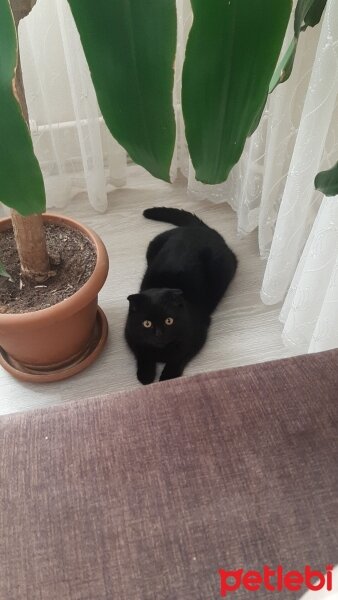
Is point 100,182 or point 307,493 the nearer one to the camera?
point 307,493

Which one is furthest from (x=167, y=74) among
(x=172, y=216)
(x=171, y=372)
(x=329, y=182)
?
(x=172, y=216)

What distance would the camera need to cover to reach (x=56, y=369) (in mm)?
1153

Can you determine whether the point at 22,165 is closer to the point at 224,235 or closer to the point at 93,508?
the point at 93,508

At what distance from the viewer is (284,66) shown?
1.63 ft

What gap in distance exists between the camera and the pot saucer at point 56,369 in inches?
44.7

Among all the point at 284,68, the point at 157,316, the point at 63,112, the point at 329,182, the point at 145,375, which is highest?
the point at 284,68

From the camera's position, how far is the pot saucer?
3.73 ft

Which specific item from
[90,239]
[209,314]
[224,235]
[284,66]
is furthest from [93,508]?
[224,235]

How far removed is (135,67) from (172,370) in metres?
0.88

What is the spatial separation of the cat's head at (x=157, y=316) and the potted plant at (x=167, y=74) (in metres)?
0.70

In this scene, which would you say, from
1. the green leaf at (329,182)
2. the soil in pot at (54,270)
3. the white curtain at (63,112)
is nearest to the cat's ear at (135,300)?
the soil in pot at (54,270)

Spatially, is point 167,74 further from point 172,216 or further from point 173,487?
point 172,216

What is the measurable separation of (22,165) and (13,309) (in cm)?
60

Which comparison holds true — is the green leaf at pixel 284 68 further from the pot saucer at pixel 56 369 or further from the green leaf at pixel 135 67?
the pot saucer at pixel 56 369
